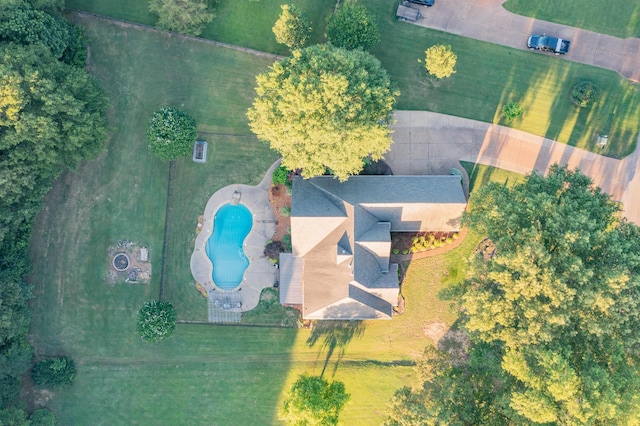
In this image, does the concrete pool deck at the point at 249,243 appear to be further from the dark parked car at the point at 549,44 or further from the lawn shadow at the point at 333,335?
the dark parked car at the point at 549,44

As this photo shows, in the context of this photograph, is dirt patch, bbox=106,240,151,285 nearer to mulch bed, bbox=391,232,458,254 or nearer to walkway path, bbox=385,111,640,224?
mulch bed, bbox=391,232,458,254

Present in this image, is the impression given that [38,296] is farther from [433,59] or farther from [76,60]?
[433,59]

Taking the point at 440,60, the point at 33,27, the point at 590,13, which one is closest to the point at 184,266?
the point at 33,27

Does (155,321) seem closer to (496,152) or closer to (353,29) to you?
(353,29)

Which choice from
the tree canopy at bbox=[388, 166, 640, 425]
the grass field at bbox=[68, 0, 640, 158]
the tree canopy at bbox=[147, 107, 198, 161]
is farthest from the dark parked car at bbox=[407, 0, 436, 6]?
the tree canopy at bbox=[147, 107, 198, 161]

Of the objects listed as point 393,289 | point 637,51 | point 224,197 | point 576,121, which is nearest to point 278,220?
point 224,197

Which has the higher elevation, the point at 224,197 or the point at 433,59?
the point at 433,59

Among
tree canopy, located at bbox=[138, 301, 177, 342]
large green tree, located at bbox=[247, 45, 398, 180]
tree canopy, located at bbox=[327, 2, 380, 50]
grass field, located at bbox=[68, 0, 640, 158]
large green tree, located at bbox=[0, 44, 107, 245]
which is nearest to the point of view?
large green tree, located at bbox=[0, 44, 107, 245]
